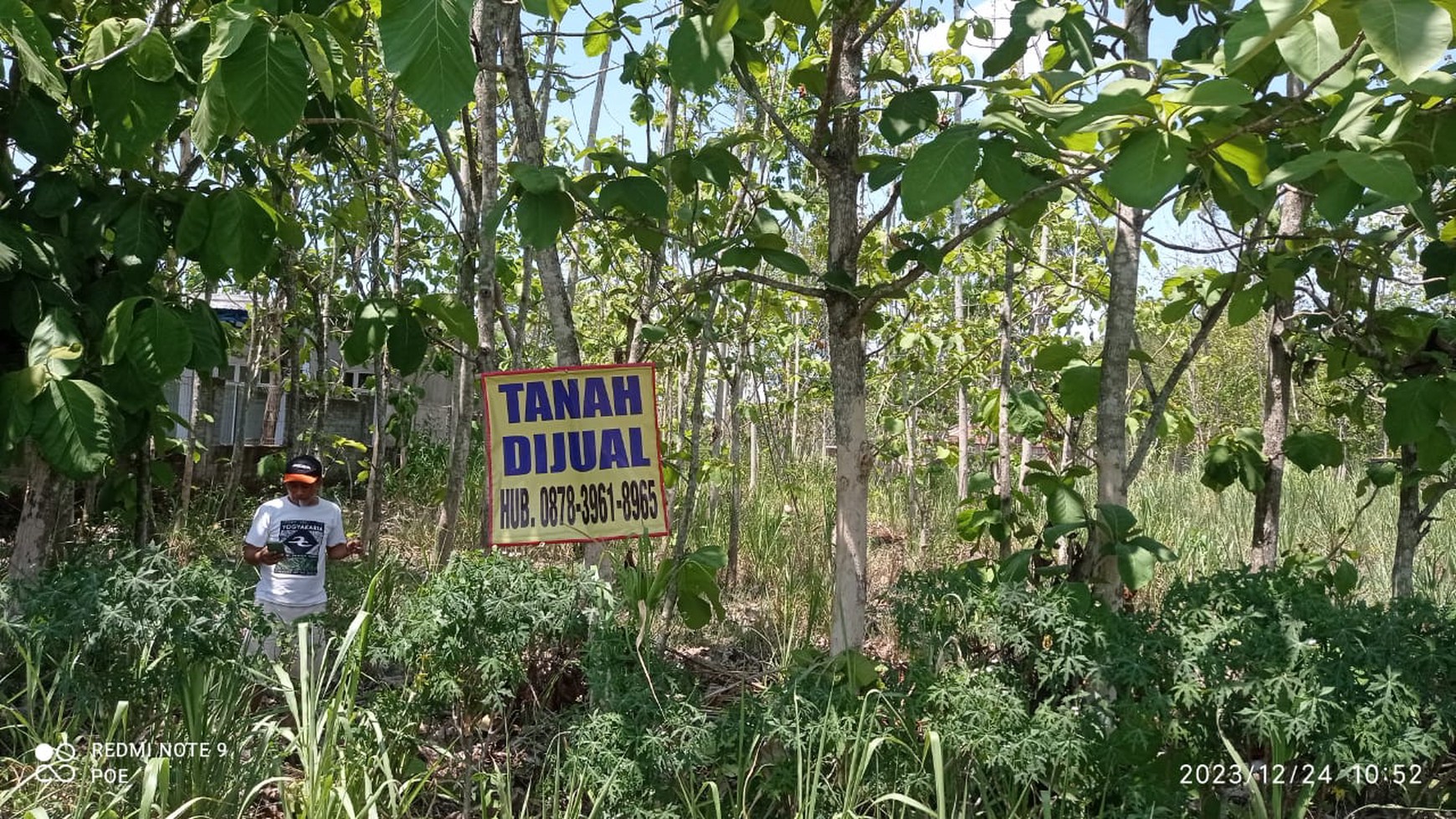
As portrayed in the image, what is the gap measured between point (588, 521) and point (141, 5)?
7.45 feet

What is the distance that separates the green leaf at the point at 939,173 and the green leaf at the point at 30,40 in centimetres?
166

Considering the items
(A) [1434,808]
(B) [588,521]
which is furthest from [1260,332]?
(B) [588,521]

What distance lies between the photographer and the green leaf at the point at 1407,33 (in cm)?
116

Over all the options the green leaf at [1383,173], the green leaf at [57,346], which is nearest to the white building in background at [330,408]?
the green leaf at [57,346]

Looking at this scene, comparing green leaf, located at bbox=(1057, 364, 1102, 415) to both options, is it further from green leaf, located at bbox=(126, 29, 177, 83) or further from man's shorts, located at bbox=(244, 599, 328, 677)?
green leaf, located at bbox=(126, 29, 177, 83)

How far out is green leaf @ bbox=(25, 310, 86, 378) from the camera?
2.54m

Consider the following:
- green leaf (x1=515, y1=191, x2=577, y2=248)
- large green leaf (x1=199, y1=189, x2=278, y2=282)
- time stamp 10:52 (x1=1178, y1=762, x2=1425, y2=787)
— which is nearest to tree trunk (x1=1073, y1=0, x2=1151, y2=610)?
time stamp 10:52 (x1=1178, y1=762, x2=1425, y2=787)

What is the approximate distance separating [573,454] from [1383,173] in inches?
79.5

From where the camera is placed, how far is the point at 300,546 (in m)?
3.76

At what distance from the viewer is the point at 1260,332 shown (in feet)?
40.2

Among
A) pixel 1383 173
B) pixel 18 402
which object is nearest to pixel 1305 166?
pixel 1383 173

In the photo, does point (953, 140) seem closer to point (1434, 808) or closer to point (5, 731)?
point (1434, 808)

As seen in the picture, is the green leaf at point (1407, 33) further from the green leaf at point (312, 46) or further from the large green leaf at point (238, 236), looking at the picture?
the large green leaf at point (238, 236)

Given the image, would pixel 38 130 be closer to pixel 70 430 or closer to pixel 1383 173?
pixel 70 430
